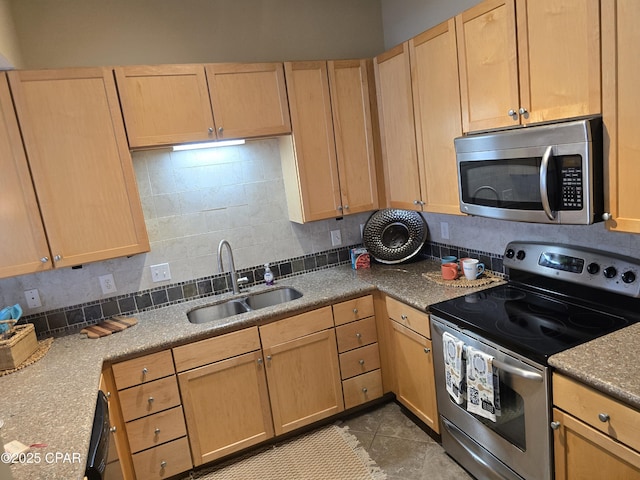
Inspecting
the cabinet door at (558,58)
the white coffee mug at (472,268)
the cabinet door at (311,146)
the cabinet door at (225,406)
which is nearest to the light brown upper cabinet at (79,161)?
the cabinet door at (225,406)

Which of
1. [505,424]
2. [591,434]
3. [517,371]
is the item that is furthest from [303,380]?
[591,434]

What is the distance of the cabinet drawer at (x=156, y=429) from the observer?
2.29 metres

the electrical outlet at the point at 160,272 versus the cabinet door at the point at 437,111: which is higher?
the cabinet door at the point at 437,111

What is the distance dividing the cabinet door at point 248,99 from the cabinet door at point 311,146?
7 centimetres

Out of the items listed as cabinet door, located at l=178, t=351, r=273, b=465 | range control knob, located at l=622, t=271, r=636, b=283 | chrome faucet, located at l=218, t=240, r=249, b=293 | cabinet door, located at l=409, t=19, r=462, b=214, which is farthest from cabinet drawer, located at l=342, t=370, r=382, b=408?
range control knob, located at l=622, t=271, r=636, b=283

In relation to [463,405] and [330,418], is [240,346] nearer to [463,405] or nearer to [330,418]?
[330,418]

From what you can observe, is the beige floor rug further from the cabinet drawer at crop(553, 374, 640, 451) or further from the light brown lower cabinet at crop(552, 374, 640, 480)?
the cabinet drawer at crop(553, 374, 640, 451)

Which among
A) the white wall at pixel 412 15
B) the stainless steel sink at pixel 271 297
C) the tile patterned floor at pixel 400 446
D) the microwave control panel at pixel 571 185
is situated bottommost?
the tile patterned floor at pixel 400 446

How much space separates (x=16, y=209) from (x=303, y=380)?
68.6 inches

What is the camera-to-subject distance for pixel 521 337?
5.85ft

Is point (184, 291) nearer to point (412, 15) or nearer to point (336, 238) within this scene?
point (336, 238)

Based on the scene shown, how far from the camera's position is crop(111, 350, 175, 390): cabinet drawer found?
2219mm

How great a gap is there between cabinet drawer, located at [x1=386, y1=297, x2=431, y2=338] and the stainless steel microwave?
0.60 metres

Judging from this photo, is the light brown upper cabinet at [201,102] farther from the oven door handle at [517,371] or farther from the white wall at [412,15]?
the oven door handle at [517,371]
